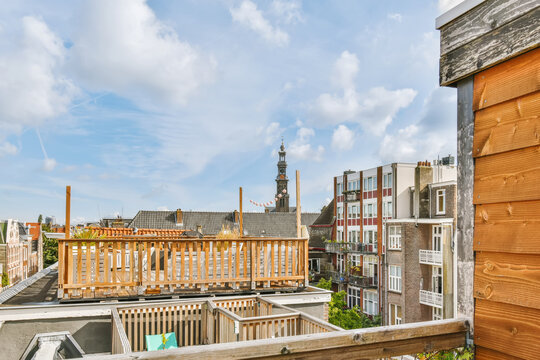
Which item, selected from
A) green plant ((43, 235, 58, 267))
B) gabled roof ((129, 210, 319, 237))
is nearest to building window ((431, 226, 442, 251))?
gabled roof ((129, 210, 319, 237))

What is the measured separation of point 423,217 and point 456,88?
2808 centimetres

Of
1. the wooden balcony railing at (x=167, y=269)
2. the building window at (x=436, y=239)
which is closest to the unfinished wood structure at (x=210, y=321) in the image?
the wooden balcony railing at (x=167, y=269)

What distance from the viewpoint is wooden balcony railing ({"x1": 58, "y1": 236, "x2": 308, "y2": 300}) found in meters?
6.21

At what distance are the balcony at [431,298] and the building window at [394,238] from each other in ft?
11.7

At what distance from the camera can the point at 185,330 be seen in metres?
6.46

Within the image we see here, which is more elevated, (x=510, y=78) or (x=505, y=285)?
(x=510, y=78)

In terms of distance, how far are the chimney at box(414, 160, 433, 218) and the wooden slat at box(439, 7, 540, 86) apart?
27.6 m

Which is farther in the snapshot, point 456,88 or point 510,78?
point 456,88

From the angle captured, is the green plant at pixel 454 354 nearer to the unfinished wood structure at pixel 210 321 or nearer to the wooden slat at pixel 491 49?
the wooden slat at pixel 491 49

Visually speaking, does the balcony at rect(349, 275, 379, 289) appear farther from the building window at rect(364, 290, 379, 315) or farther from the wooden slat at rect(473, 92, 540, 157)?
the wooden slat at rect(473, 92, 540, 157)

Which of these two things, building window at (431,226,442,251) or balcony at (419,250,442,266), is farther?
building window at (431,226,442,251)

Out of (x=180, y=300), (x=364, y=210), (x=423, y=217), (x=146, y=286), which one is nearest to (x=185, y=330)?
(x=180, y=300)

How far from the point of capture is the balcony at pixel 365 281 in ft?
103

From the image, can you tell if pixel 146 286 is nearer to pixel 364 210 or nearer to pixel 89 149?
pixel 89 149
